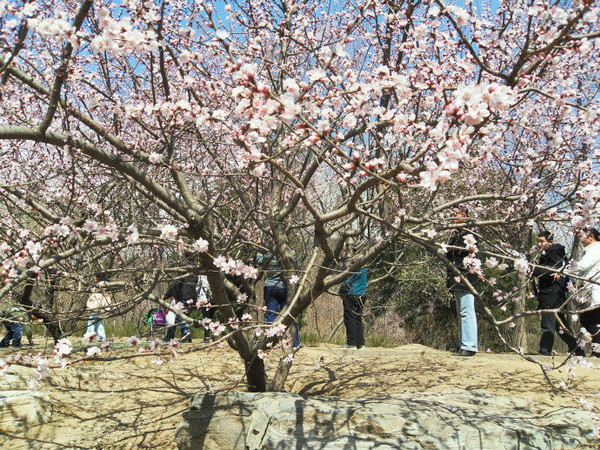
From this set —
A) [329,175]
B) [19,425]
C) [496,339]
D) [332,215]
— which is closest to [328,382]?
[332,215]

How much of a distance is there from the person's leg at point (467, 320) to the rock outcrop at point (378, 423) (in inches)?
70.9

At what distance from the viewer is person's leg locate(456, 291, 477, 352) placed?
5.89 m

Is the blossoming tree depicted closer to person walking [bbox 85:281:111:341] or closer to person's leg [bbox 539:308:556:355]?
person walking [bbox 85:281:111:341]

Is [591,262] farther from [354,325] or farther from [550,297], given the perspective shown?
[354,325]

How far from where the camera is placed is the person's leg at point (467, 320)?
5.89 meters

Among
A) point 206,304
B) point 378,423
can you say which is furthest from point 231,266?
point 378,423

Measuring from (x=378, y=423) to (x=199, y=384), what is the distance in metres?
2.38

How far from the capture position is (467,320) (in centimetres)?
590

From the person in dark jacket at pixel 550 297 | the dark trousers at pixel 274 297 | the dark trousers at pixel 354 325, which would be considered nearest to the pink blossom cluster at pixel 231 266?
the dark trousers at pixel 274 297

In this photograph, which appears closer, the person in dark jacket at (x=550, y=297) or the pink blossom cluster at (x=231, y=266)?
the pink blossom cluster at (x=231, y=266)

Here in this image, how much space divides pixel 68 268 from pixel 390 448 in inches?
103

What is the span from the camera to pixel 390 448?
132 inches

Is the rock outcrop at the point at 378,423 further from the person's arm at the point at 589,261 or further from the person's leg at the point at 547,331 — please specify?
the person's leg at the point at 547,331

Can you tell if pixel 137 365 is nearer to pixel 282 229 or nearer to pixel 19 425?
pixel 19 425
